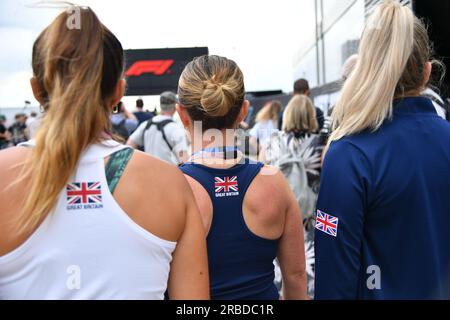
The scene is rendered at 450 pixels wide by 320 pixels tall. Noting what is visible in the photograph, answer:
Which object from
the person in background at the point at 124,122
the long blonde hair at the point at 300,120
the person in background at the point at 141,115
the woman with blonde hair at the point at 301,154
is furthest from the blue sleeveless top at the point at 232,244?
the person in background at the point at 141,115

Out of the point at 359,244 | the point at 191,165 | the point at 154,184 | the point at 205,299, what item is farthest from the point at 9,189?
the point at 359,244

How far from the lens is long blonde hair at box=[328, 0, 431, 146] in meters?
1.38

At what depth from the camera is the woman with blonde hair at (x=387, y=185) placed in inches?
52.8

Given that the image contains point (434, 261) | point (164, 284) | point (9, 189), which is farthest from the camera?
point (434, 261)

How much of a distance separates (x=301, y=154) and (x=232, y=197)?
103 inches

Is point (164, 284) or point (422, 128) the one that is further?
point (422, 128)

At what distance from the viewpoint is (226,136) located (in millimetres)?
1692

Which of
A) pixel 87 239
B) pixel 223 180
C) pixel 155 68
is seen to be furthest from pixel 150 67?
pixel 87 239

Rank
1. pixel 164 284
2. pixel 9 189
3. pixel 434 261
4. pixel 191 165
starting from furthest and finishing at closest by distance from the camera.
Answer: pixel 191 165, pixel 434 261, pixel 164 284, pixel 9 189

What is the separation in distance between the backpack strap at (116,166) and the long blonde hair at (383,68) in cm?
67

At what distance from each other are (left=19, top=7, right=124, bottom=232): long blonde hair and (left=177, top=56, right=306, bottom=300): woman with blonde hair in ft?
1.89

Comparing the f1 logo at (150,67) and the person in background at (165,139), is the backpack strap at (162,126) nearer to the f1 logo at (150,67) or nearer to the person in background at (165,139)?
the person in background at (165,139)

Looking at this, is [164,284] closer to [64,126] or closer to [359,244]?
[64,126]

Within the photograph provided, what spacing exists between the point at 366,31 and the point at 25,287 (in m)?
1.20
